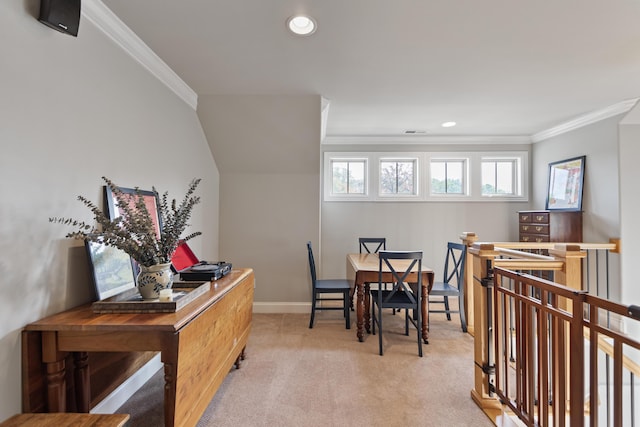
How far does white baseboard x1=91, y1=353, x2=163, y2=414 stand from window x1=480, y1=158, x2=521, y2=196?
186 inches

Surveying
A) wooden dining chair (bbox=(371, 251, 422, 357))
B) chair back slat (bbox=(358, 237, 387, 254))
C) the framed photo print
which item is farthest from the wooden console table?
chair back slat (bbox=(358, 237, 387, 254))

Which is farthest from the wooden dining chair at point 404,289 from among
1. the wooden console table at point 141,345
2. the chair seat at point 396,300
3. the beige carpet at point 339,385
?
the wooden console table at point 141,345

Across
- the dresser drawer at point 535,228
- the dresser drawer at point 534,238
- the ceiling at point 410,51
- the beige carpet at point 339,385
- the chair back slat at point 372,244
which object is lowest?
the beige carpet at point 339,385

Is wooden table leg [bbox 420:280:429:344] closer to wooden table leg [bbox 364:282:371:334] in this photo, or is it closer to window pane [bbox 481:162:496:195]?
wooden table leg [bbox 364:282:371:334]

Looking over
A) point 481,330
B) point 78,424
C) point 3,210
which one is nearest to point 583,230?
point 481,330

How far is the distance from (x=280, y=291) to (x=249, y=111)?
2139 millimetres

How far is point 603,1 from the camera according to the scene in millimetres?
1634

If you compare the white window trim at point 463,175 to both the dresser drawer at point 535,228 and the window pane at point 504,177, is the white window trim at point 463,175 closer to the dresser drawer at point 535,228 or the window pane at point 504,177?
the window pane at point 504,177

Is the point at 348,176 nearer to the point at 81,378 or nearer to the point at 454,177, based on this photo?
the point at 454,177

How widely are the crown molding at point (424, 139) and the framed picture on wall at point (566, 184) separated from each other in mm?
692

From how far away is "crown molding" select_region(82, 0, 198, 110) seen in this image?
167cm

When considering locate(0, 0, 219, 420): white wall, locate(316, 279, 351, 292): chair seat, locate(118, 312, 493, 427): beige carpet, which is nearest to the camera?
locate(0, 0, 219, 420): white wall

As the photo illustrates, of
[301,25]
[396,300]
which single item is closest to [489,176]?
[396,300]

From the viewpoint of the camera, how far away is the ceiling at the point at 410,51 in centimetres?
172
